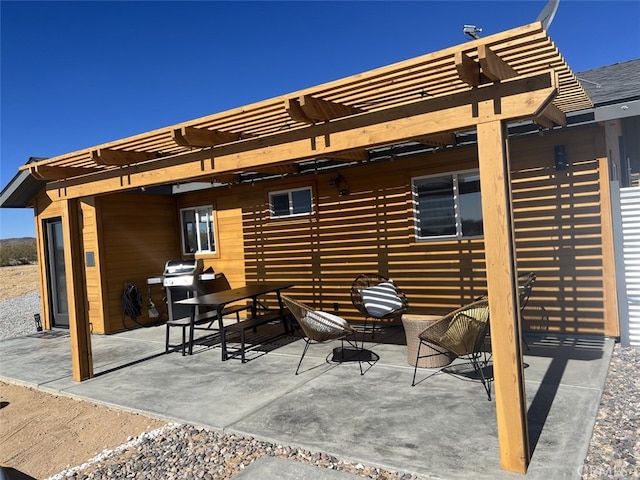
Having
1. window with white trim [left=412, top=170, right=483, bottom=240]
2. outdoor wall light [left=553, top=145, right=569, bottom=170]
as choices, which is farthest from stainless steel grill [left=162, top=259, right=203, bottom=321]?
outdoor wall light [left=553, top=145, right=569, bottom=170]

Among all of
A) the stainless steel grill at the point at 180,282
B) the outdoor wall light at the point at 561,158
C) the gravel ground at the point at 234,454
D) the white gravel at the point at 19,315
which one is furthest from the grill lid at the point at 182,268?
the outdoor wall light at the point at 561,158

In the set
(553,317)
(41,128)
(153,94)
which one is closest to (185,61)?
(153,94)

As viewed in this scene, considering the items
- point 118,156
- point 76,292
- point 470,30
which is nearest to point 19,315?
point 76,292

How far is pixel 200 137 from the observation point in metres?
3.95

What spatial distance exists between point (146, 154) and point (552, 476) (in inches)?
177

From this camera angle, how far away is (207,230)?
29.0 feet

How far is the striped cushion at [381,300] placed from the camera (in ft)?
19.3

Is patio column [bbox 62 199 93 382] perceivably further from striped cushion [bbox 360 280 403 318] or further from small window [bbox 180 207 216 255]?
small window [bbox 180 207 216 255]

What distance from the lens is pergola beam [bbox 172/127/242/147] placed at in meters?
3.86

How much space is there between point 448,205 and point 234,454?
4364 millimetres

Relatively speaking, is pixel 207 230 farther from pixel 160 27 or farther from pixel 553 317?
pixel 553 317

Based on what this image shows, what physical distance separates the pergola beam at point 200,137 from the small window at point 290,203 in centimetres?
339

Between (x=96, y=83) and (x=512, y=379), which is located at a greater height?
(x=96, y=83)

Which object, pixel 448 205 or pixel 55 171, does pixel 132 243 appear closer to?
pixel 55 171
